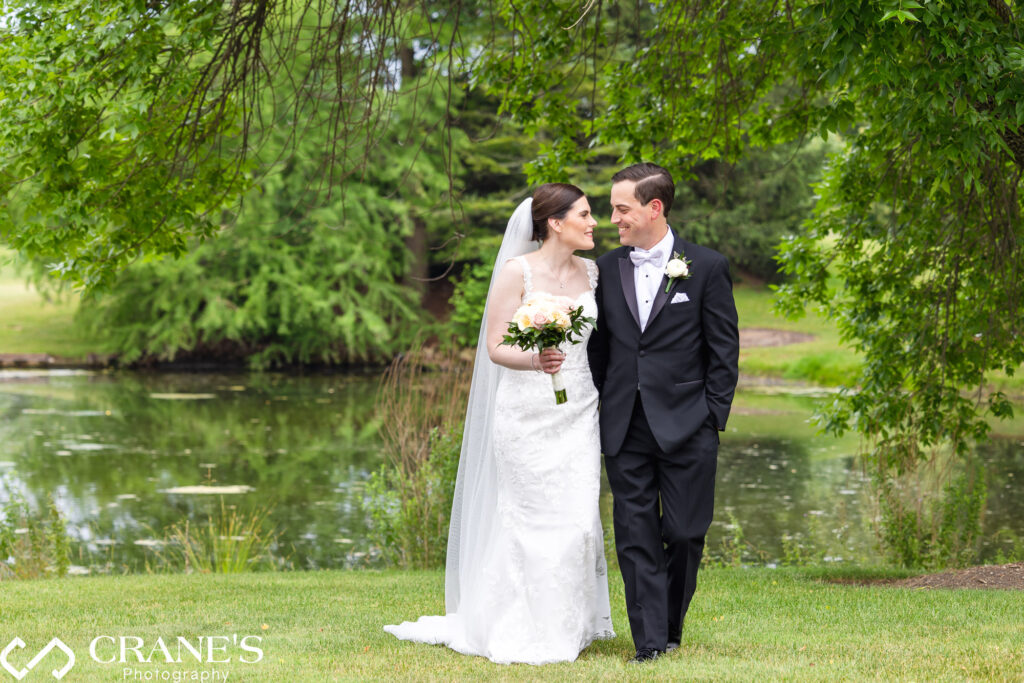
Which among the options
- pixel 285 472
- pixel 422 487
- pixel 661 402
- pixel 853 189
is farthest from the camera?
pixel 285 472

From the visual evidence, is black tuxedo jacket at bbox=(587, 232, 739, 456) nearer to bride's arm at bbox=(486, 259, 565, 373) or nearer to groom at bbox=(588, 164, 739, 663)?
groom at bbox=(588, 164, 739, 663)

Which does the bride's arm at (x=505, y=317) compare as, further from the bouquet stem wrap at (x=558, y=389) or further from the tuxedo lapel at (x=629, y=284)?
the tuxedo lapel at (x=629, y=284)

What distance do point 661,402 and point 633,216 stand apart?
838 mm

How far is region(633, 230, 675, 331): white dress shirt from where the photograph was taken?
4.87 meters

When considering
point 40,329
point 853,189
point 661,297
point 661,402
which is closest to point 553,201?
point 661,297

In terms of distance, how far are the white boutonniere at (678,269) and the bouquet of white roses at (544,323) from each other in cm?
39

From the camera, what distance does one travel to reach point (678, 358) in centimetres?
477

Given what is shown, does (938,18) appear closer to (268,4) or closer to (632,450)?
(632,450)

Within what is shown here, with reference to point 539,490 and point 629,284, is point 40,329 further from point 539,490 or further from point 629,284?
point 629,284

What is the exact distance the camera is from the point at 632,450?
15.9ft

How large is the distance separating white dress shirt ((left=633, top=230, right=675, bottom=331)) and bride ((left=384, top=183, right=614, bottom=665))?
0.91ft

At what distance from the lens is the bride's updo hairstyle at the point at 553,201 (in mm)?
5090

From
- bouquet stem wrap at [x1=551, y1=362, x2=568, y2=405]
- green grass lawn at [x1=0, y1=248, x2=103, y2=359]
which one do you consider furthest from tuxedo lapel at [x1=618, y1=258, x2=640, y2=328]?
green grass lawn at [x1=0, y1=248, x2=103, y2=359]

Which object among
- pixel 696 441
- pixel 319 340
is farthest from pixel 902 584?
pixel 319 340
